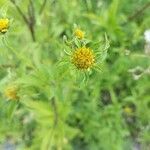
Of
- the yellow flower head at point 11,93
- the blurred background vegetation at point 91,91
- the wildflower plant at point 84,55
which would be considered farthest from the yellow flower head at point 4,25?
the blurred background vegetation at point 91,91

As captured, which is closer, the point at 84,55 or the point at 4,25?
the point at 84,55

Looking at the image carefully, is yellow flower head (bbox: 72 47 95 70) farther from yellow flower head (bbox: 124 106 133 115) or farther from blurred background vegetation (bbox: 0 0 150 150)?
yellow flower head (bbox: 124 106 133 115)

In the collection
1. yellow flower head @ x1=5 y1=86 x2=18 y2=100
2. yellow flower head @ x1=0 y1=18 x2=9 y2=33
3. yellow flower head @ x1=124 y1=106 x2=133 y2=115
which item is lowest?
yellow flower head @ x1=5 y1=86 x2=18 y2=100

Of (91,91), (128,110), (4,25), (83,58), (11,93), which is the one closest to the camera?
(83,58)

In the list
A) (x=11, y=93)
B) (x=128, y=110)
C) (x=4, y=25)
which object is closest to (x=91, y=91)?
(x=128, y=110)

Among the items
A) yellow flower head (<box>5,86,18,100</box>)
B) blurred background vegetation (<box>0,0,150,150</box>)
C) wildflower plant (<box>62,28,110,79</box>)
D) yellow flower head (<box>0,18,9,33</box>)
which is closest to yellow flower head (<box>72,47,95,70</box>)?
wildflower plant (<box>62,28,110,79</box>)

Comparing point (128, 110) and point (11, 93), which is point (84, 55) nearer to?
point (11, 93)
